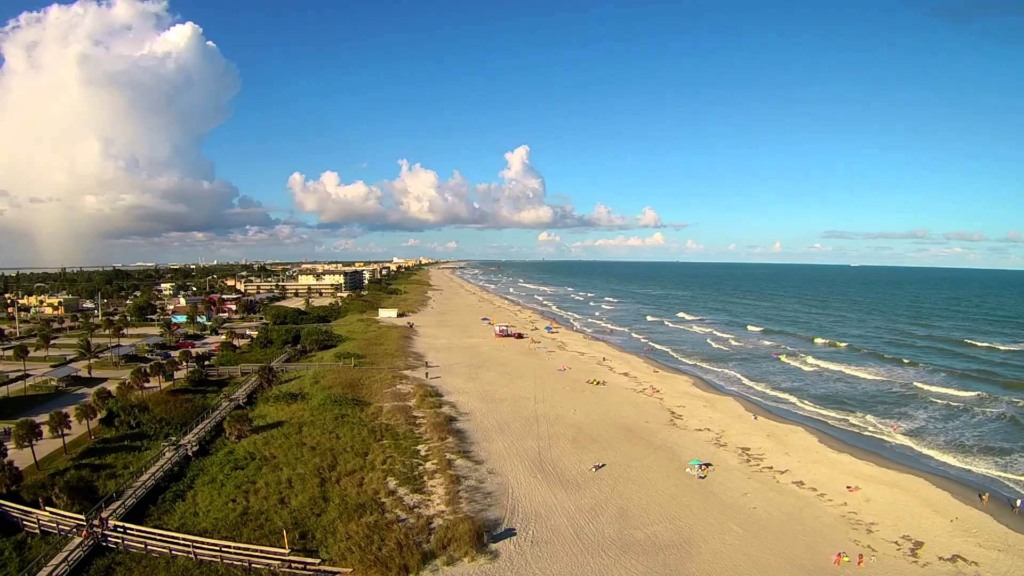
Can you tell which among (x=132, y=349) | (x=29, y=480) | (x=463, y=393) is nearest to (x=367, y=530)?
(x=29, y=480)

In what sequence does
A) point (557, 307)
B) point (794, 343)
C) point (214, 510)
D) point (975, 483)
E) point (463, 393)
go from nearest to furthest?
1. point (214, 510)
2. point (975, 483)
3. point (463, 393)
4. point (794, 343)
5. point (557, 307)

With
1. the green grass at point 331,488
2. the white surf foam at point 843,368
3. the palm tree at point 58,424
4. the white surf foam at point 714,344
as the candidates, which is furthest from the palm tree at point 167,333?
the white surf foam at point 843,368

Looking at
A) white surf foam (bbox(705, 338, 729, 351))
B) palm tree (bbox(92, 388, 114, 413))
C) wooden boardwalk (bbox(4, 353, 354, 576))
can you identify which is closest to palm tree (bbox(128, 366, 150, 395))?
palm tree (bbox(92, 388, 114, 413))

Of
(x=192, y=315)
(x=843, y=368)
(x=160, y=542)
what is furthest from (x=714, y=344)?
(x=192, y=315)

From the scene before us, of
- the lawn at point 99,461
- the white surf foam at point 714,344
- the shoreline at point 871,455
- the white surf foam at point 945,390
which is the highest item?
the lawn at point 99,461

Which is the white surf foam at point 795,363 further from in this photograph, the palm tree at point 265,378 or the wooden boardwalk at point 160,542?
the wooden boardwalk at point 160,542

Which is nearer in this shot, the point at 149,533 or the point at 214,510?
the point at 149,533

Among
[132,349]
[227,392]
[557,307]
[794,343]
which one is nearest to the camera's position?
[227,392]

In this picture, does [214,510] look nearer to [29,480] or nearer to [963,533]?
[29,480]

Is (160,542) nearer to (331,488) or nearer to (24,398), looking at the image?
(331,488)
